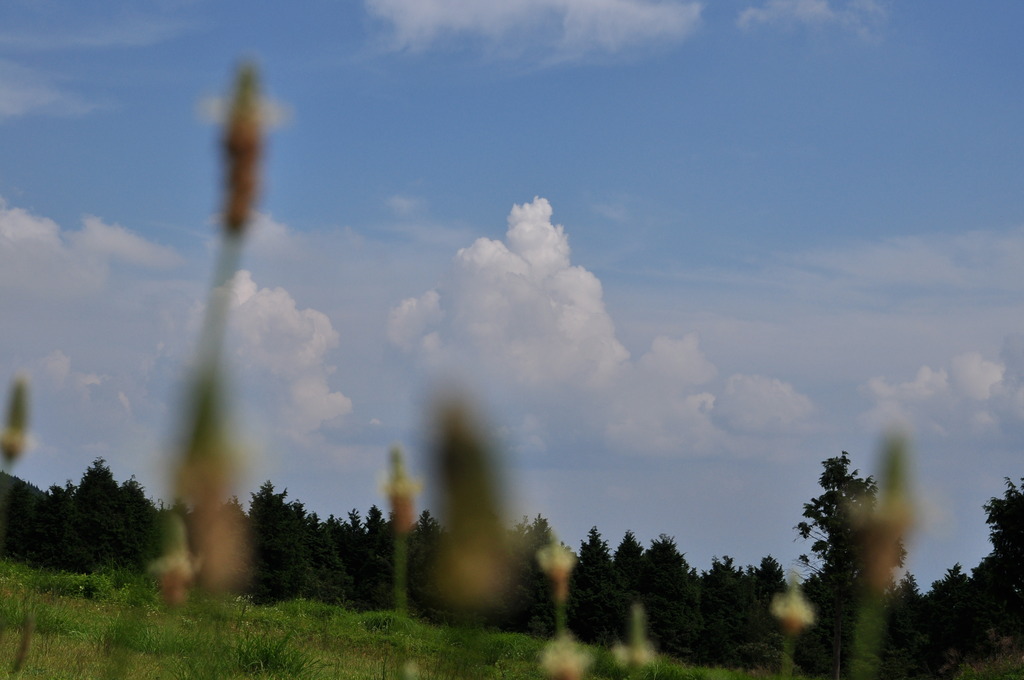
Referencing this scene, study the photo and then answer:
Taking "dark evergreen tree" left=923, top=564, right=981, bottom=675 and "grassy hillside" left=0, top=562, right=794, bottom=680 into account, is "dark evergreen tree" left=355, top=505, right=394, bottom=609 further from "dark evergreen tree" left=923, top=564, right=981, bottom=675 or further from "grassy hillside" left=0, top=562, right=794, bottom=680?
"dark evergreen tree" left=923, top=564, right=981, bottom=675

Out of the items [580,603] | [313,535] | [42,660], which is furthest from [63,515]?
[42,660]

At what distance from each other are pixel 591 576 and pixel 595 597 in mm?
804

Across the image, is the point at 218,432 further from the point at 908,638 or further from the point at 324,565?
the point at 908,638

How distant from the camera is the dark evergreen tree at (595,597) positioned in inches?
1206

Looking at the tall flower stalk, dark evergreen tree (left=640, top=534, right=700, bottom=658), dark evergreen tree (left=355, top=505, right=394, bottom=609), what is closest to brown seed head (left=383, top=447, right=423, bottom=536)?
the tall flower stalk

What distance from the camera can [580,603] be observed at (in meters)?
31.0

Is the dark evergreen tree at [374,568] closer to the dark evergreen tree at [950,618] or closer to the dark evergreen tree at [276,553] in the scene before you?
the dark evergreen tree at [276,553]

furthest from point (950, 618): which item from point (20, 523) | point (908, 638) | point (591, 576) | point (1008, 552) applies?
point (20, 523)

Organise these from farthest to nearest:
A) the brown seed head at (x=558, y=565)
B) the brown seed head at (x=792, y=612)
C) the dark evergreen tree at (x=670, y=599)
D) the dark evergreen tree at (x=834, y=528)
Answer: the dark evergreen tree at (x=670, y=599) < the dark evergreen tree at (x=834, y=528) < the brown seed head at (x=558, y=565) < the brown seed head at (x=792, y=612)

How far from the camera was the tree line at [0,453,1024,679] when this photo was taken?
28.0 m

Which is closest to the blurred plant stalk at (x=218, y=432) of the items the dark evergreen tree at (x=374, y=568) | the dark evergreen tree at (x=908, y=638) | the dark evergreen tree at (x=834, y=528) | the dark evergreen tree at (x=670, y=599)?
the dark evergreen tree at (x=834, y=528)

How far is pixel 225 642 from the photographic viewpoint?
12.2 ft

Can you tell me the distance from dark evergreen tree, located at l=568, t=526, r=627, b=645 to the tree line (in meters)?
0.04

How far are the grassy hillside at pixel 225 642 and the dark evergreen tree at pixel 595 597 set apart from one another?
10179mm
